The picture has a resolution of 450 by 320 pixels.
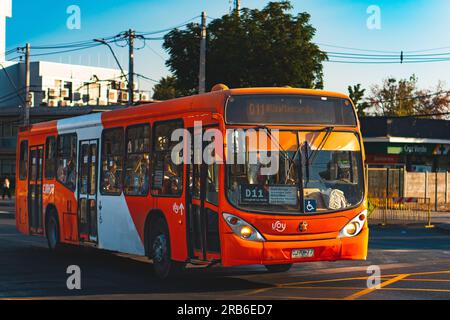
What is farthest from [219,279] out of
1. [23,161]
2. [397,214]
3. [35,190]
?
[397,214]

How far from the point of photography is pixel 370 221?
111 ft

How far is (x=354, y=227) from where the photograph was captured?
1296 centimetres

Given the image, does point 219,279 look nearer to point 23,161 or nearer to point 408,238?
point 23,161

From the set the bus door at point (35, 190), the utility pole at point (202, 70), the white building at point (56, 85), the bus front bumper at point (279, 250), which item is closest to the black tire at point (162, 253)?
the bus front bumper at point (279, 250)

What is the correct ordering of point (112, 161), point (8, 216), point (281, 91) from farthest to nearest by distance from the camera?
point (8, 216) → point (112, 161) → point (281, 91)

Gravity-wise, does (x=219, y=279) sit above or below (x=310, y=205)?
below

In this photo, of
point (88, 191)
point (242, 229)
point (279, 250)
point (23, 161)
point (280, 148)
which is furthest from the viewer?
point (23, 161)

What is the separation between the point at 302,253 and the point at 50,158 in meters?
8.75

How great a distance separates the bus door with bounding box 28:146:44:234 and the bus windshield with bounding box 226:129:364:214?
8737 mm

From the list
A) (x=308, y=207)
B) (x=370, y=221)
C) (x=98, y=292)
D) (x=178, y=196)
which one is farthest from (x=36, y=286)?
(x=370, y=221)

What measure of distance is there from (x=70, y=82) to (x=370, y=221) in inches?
2476

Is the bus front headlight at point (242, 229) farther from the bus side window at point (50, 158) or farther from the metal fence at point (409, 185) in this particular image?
the metal fence at point (409, 185)

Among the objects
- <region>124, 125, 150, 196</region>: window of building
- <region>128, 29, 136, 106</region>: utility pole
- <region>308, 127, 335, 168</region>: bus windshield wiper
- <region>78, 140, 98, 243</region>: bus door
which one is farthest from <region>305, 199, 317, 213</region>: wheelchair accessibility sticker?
<region>128, 29, 136, 106</region>: utility pole

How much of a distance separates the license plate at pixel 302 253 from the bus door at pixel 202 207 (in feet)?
3.76
